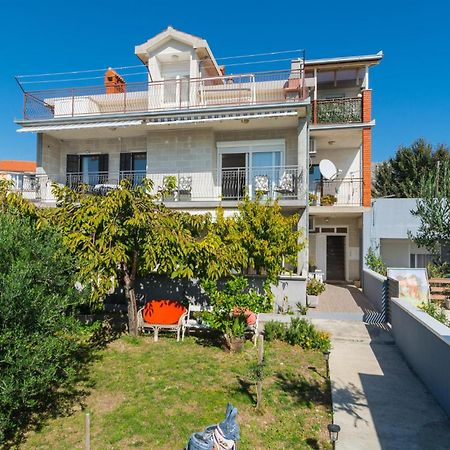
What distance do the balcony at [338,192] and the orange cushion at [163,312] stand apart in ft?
37.1

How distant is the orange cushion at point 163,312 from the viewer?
9906 mm

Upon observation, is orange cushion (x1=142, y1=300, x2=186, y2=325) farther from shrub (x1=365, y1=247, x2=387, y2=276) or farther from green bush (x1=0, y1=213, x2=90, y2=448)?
shrub (x1=365, y1=247, x2=387, y2=276)

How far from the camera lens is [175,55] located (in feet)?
59.3

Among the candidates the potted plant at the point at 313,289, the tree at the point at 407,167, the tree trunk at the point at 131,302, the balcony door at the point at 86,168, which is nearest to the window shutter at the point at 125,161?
the balcony door at the point at 86,168

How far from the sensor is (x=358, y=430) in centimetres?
535

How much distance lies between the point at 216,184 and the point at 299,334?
9.32 meters

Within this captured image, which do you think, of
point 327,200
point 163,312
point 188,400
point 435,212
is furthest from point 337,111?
point 188,400

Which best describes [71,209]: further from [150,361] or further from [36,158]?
[36,158]

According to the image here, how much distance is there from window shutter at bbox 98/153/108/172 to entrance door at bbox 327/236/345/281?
13.8 metres

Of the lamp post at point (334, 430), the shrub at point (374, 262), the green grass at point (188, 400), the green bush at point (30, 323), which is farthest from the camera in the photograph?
the shrub at point (374, 262)

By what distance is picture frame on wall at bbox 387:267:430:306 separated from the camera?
11.2 meters

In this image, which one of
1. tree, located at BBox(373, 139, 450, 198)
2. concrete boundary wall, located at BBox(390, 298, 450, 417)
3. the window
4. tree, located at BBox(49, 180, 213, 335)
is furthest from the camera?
tree, located at BBox(373, 139, 450, 198)

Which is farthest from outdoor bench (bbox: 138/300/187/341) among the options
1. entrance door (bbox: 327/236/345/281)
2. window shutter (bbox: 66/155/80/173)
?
entrance door (bbox: 327/236/345/281)

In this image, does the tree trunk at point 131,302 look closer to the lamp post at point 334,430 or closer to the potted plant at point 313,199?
the lamp post at point 334,430
